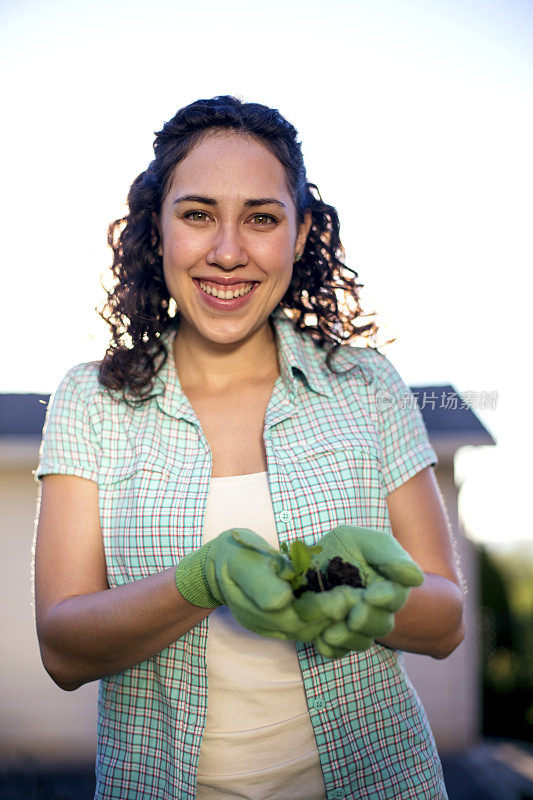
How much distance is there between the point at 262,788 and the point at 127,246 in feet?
5.86

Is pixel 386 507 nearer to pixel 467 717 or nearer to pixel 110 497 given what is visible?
pixel 110 497

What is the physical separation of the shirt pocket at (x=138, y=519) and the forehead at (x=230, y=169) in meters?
0.86

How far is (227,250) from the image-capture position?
82.6 inches

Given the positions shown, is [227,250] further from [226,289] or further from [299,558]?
[299,558]

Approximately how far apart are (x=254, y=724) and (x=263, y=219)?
147 cm

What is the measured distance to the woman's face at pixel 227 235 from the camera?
7.02ft

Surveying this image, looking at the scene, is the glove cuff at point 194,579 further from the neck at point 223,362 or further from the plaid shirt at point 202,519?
the neck at point 223,362

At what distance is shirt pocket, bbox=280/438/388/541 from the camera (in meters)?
2.02

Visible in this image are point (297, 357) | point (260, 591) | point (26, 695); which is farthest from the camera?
point (26, 695)

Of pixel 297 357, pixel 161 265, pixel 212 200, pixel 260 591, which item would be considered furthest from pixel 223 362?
pixel 260 591

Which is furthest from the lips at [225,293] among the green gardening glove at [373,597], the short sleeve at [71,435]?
the green gardening glove at [373,597]

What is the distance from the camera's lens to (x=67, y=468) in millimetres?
2051

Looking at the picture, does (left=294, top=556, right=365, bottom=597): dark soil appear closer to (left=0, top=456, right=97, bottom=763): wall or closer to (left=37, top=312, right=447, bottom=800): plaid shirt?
(left=37, top=312, right=447, bottom=800): plaid shirt

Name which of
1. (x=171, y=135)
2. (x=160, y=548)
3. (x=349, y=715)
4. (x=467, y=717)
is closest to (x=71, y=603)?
(x=160, y=548)
